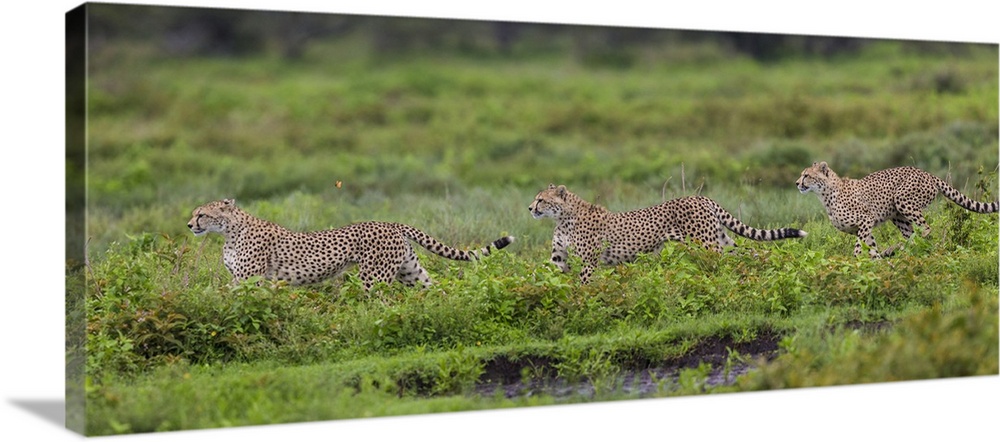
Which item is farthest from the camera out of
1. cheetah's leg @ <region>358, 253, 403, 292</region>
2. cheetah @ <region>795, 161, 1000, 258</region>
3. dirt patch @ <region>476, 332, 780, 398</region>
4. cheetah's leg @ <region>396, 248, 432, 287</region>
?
cheetah @ <region>795, 161, 1000, 258</region>

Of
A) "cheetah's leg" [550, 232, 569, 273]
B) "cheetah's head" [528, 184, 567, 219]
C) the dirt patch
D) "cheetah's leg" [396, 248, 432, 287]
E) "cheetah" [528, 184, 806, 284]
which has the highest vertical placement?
"cheetah's head" [528, 184, 567, 219]

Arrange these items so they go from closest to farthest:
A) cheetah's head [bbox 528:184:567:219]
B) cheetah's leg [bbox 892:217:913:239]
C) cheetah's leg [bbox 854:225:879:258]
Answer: cheetah's head [bbox 528:184:567:219], cheetah's leg [bbox 854:225:879:258], cheetah's leg [bbox 892:217:913:239]

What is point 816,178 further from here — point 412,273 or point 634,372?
point 412,273

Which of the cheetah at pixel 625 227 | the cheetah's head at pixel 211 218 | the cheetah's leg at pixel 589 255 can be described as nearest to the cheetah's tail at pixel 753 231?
the cheetah at pixel 625 227

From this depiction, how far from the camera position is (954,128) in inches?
453

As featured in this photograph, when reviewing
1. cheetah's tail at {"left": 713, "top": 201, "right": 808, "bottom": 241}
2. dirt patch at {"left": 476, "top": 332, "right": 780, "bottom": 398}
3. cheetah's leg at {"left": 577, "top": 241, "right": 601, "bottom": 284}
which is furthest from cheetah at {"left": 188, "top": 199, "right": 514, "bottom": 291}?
cheetah's tail at {"left": 713, "top": 201, "right": 808, "bottom": 241}

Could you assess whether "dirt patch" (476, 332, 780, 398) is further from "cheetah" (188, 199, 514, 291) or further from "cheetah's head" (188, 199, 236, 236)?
"cheetah's head" (188, 199, 236, 236)

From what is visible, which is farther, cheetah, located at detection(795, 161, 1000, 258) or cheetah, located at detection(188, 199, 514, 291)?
cheetah, located at detection(795, 161, 1000, 258)

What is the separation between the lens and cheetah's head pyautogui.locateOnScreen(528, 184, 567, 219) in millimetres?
10062

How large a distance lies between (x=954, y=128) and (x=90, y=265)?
22.7 feet

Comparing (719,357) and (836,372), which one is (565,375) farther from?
(836,372)

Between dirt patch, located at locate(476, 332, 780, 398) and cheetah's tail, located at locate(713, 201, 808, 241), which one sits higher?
cheetah's tail, located at locate(713, 201, 808, 241)

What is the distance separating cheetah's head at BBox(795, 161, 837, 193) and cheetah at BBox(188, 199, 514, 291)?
2432 mm

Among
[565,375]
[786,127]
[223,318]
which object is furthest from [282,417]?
[786,127]
